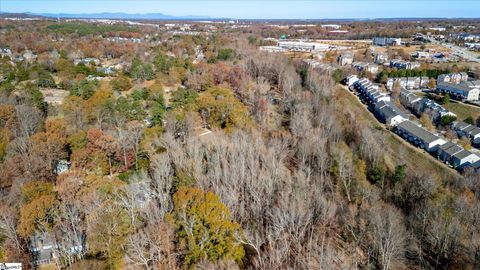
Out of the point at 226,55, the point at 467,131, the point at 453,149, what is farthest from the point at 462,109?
the point at 226,55

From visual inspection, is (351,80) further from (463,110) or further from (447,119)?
(447,119)

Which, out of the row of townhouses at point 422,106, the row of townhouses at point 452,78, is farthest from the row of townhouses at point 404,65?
the row of townhouses at point 422,106

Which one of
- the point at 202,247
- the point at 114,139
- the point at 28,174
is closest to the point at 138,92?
the point at 114,139

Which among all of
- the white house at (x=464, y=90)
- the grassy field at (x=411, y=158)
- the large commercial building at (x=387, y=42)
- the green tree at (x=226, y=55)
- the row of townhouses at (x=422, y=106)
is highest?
the large commercial building at (x=387, y=42)

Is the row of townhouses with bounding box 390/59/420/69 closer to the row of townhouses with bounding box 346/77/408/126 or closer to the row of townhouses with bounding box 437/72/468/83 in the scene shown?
the row of townhouses with bounding box 437/72/468/83

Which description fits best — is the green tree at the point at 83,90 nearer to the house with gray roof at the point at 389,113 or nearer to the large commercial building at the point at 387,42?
the house with gray roof at the point at 389,113

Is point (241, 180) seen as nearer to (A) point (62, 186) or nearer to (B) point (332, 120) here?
(A) point (62, 186)
